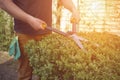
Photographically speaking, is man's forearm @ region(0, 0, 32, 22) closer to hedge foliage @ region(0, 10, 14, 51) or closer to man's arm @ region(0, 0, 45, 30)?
man's arm @ region(0, 0, 45, 30)

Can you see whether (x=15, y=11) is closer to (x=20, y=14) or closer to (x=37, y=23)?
(x=20, y=14)

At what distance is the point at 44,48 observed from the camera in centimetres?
417

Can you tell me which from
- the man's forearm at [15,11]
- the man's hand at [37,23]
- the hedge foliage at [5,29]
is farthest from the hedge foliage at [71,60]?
the hedge foliage at [5,29]

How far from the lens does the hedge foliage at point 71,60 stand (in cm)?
351

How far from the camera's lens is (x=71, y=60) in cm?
377

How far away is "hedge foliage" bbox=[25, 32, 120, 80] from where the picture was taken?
3.51 m

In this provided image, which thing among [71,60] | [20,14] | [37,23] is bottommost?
[71,60]

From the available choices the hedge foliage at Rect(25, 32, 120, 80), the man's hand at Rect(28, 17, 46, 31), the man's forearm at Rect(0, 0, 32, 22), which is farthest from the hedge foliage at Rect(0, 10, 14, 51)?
the man's hand at Rect(28, 17, 46, 31)

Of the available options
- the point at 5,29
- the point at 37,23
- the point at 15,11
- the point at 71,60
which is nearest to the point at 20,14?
the point at 15,11

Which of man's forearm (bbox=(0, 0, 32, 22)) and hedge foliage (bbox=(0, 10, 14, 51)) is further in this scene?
hedge foliage (bbox=(0, 10, 14, 51))

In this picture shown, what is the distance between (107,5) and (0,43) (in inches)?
161

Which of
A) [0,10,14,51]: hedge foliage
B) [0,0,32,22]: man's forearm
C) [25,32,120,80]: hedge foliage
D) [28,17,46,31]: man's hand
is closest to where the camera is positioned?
[25,32,120,80]: hedge foliage

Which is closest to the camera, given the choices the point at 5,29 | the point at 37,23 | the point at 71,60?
the point at 71,60

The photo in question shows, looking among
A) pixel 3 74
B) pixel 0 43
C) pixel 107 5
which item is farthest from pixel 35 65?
pixel 0 43
